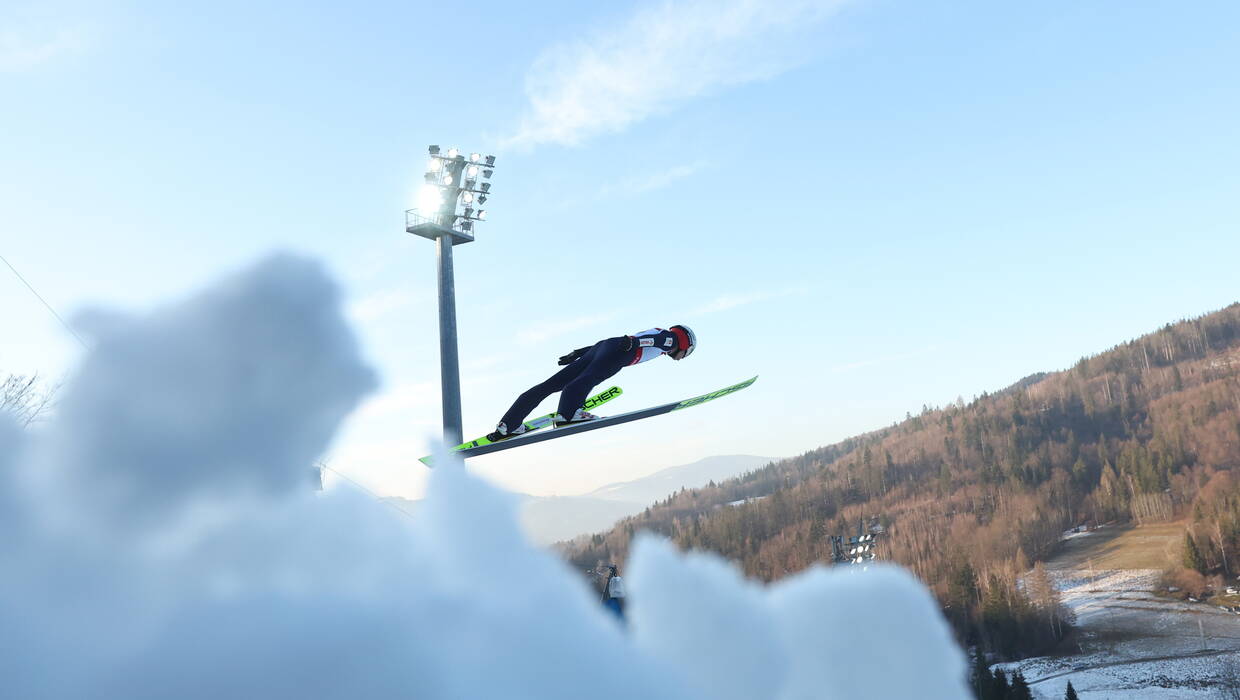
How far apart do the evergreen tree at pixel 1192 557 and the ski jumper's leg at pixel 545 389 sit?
127930mm

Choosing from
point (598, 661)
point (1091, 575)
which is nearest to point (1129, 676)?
point (1091, 575)

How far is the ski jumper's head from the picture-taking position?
57.1 feet

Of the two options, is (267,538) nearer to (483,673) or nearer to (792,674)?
(483,673)

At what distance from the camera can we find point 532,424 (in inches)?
717

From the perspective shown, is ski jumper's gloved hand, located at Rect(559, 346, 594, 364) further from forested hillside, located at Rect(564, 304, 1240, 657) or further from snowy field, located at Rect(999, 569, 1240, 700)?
forested hillside, located at Rect(564, 304, 1240, 657)

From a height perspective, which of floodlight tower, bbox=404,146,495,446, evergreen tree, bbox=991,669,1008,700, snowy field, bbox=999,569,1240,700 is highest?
floodlight tower, bbox=404,146,495,446

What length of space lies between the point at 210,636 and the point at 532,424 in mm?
10292

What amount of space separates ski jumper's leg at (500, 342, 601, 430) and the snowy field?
271 ft

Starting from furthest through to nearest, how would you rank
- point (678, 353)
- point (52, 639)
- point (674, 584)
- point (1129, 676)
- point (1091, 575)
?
1. point (1091, 575)
2. point (1129, 676)
3. point (674, 584)
4. point (678, 353)
5. point (52, 639)

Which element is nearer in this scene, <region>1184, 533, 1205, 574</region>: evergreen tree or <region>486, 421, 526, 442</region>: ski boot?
<region>486, 421, 526, 442</region>: ski boot

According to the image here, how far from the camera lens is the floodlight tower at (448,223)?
95.8 ft

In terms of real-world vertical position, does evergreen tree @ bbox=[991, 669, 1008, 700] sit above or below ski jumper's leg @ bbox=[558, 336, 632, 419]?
below

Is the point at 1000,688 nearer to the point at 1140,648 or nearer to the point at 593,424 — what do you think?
the point at 1140,648

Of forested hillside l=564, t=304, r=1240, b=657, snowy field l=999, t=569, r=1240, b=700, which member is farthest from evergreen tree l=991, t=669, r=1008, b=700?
forested hillside l=564, t=304, r=1240, b=657
